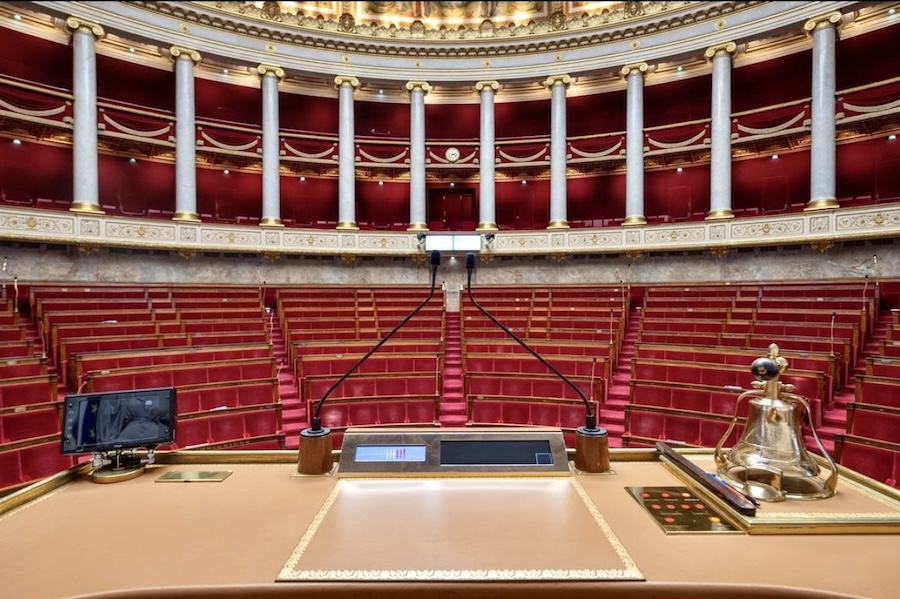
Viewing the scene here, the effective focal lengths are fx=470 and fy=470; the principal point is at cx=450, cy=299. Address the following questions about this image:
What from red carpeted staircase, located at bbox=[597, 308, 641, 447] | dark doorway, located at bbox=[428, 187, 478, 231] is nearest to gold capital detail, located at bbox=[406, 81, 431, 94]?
dark doorway, located at bbox=[428, 187, 478, 231]

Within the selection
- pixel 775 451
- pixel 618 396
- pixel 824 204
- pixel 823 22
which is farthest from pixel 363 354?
pixel 823 22

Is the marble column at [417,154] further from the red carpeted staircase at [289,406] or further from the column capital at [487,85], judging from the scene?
the red carpeted staircase at [289,406]

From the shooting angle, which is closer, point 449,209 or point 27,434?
point 27,434

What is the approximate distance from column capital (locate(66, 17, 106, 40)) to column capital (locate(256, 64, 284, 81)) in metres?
2.52

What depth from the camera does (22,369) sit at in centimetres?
411

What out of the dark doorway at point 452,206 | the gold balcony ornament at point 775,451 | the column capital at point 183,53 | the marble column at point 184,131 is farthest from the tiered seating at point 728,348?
the column capital at point 183,53

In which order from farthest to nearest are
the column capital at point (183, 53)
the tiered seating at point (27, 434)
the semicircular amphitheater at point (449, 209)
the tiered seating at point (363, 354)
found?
the column capital at point (183, 53) < the semicircular amphitheater at point (449, 209) < the tiered seating at point (363, 354) < the tiered seating at point (27, 434)

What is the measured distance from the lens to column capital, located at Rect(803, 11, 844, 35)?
7707 mm

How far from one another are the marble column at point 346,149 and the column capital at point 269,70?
1091 mm

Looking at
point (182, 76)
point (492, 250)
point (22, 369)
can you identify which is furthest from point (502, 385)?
point (182, 76)

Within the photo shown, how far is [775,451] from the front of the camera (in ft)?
4.54

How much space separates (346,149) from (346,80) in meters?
1.40

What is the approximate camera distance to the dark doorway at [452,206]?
11.6 m

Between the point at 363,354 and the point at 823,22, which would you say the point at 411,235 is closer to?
the point at 363,354
